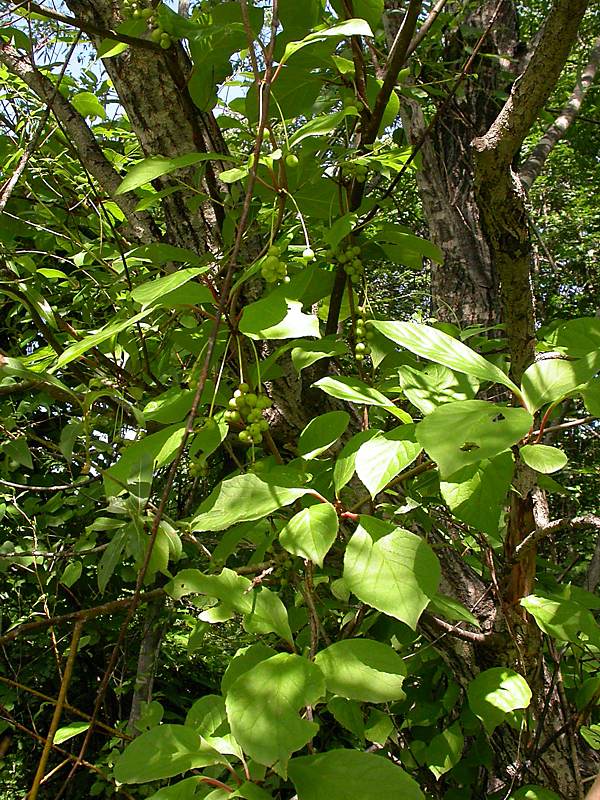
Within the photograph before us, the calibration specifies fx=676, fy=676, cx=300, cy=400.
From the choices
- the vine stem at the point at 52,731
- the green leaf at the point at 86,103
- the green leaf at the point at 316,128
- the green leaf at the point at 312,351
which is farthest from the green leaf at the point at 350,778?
the green leaf at the point at 86,103

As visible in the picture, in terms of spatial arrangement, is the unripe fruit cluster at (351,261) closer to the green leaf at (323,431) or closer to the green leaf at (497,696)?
the green leaf at (323,431)

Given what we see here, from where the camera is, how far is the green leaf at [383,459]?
2.07 feet

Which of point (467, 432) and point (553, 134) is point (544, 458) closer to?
point (467, 432)

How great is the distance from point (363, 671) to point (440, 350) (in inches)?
12.4

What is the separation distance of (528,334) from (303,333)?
0.33 meters

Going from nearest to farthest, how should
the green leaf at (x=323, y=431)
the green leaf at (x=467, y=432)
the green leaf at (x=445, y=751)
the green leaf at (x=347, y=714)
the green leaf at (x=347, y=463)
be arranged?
1. the green leaf at (x=467, y=432)
2. the green leaf at (x=347, y=463)
3. the green leaf at (x=323, y=431)
4. the green leaf at (x=347, y=714)
5. the green leaf at (x=445, y=751)

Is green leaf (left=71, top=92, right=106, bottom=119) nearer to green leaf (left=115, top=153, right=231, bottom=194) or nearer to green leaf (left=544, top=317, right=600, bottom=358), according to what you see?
green leaf (left=115, top=153, right=231, bottom=194)

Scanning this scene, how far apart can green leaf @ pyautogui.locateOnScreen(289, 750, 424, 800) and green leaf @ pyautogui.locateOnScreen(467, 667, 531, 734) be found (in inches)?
13.0

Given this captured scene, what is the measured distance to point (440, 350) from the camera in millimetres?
653

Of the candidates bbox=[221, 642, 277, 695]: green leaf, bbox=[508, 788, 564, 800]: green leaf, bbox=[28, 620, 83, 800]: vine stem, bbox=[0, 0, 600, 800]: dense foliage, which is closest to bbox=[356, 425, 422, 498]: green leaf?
bbox=[0, 0, 600, 800]: dense foliage

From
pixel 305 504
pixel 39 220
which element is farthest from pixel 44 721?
pixel 305 504

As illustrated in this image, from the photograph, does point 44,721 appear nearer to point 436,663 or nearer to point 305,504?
point 436,663

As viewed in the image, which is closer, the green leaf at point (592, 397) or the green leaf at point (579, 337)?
the green leaf at point (592, 397)

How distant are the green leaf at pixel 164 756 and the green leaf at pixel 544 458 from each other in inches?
16.2
